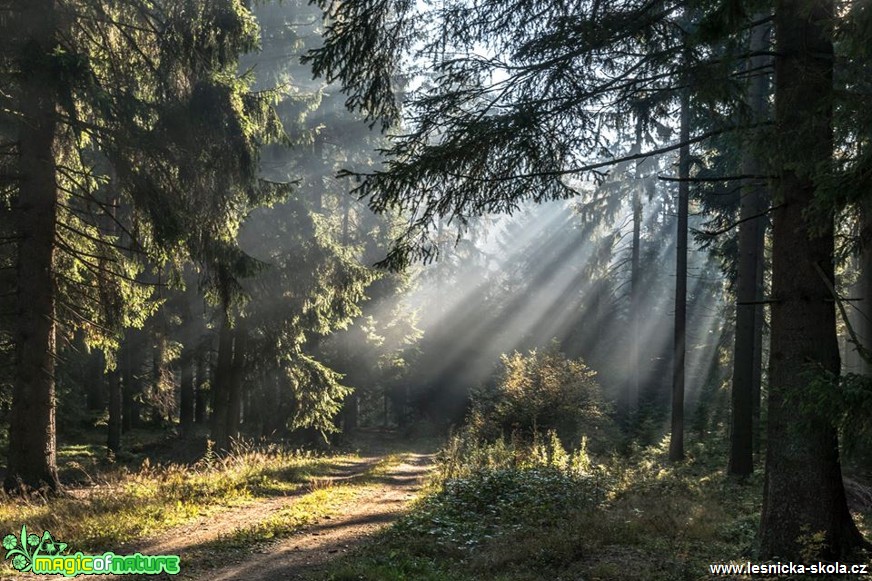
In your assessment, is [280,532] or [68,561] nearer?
[68,561]

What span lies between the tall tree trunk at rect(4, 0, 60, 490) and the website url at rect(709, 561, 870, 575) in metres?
9.70

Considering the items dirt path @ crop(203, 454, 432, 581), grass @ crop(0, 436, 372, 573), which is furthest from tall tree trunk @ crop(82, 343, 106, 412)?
dirt path @ crop(203, 454, 432, 581)

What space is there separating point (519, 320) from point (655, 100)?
27966 millimetres

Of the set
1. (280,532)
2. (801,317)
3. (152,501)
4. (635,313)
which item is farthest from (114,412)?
(635,313)

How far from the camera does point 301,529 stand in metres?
A: 8.30

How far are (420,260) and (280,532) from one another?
4735 millimetres

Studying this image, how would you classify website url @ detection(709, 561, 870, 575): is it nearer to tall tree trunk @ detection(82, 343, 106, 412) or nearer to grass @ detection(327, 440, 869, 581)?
grass @ detection(327, 440, 869, 581)

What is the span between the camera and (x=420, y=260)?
32.6ft

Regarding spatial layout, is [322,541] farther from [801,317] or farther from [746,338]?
[746,338]

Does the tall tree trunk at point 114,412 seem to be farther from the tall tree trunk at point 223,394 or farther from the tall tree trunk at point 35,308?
the tall tree trunk at point 35,308

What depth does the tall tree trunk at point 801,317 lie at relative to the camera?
540cm

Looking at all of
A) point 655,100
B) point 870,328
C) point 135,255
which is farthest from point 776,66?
point 135,255

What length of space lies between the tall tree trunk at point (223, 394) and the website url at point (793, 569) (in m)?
14.2

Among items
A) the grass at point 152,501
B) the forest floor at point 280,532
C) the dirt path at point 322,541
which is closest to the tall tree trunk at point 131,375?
the grass at point 152,501
